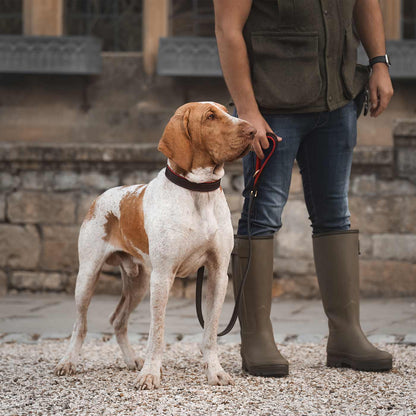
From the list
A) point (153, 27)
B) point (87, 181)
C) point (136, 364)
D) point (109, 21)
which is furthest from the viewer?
point (109, 21)

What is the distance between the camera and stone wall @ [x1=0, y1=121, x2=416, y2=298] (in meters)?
6.38

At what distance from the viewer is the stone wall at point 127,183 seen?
6.38 m

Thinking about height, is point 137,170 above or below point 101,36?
below

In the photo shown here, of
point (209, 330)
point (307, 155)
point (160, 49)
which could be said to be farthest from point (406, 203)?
point (209, 330)

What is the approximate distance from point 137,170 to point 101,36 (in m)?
1.82

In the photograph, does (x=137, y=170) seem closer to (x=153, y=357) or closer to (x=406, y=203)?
(x=406, y=203)

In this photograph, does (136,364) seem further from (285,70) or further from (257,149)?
(285,70)

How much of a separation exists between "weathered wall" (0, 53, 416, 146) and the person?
4.02 m

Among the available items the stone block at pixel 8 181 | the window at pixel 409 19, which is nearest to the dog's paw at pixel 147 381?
the stone block at pixel 8 181

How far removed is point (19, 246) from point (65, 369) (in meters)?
3.35

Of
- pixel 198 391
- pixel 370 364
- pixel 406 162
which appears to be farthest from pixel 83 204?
pixel 198 391

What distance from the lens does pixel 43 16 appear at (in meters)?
7.57

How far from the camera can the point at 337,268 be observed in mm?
3607

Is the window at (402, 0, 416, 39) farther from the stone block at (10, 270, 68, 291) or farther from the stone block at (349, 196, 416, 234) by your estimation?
the stone block at (10, 270, 68, 291)
